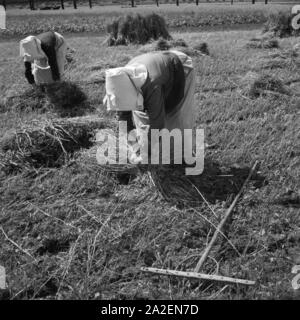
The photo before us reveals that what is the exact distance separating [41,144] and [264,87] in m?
3.23

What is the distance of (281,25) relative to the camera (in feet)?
35.3

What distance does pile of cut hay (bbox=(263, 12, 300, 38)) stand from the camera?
422 inches

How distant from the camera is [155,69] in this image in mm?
3438

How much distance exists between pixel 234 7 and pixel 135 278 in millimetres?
15155

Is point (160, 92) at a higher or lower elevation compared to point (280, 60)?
higher

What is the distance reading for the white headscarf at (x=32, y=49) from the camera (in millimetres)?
5711

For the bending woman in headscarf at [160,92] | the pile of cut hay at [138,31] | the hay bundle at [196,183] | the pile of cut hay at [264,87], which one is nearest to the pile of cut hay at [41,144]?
the bending woman in headscarf at [160,92]

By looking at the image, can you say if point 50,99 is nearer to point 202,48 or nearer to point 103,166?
point 103,166

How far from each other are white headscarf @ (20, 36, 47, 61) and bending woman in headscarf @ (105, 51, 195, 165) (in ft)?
8.42

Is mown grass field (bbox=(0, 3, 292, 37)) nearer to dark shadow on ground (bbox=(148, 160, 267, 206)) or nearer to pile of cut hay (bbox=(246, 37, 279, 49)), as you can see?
pile of cut hay (bbox=(246, 37, 279, 49))

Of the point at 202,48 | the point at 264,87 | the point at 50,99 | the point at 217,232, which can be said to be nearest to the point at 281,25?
the point at 202,48

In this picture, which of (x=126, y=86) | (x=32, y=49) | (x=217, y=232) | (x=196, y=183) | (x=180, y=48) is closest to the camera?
(x=217, y=232)

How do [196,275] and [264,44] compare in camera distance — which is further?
[264,44]

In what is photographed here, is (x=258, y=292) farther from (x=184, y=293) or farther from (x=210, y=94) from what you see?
(x=210, y=94)
